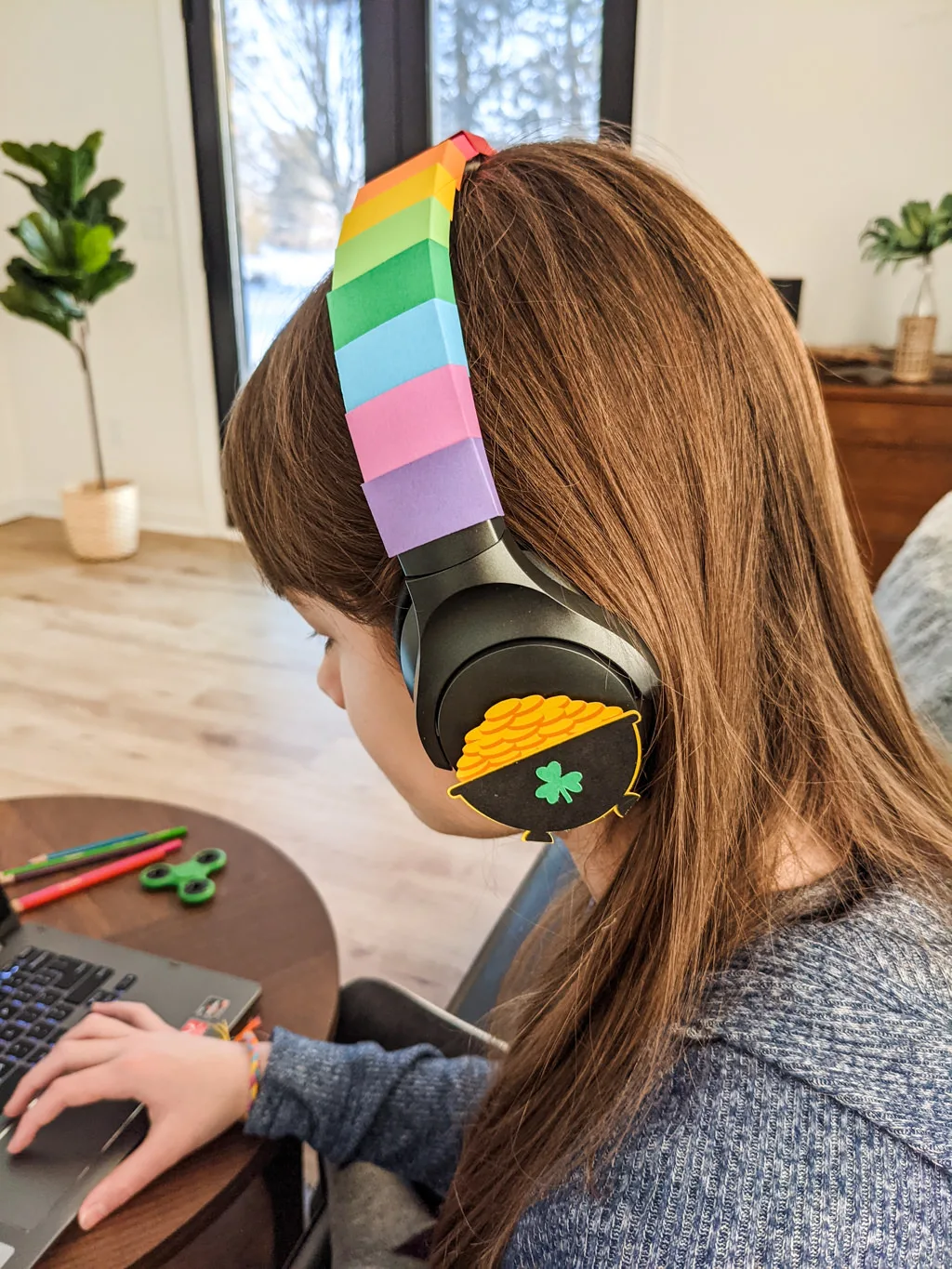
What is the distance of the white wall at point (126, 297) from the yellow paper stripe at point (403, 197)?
→ 11.2 feet

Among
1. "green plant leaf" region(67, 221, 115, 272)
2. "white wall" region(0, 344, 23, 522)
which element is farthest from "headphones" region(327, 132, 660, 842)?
"white wall" region(0, 344, 23, 522)

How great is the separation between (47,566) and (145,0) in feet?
6.60

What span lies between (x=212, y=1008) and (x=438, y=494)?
544 millimetres

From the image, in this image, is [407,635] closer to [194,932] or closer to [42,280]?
[194,932]

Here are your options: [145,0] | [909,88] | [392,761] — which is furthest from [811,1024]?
[145,0]

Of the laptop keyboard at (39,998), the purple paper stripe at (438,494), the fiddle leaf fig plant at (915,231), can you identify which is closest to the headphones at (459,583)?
the purple paper stripe at (438,494)

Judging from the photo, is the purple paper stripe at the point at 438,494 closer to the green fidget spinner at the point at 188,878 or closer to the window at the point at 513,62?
the green fidget spinner at the point at 188,878

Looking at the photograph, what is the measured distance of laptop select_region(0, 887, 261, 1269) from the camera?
0.63 metres

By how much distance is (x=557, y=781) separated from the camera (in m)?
0.48

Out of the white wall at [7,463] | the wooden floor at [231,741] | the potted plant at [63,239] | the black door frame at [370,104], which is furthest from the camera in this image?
the white wall at [7,463]

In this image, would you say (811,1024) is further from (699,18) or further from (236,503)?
(699,18)

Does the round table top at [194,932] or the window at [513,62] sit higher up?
the window at [513,62]

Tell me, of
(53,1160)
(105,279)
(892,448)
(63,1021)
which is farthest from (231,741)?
(892,448)

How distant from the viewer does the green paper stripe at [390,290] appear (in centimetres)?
45
